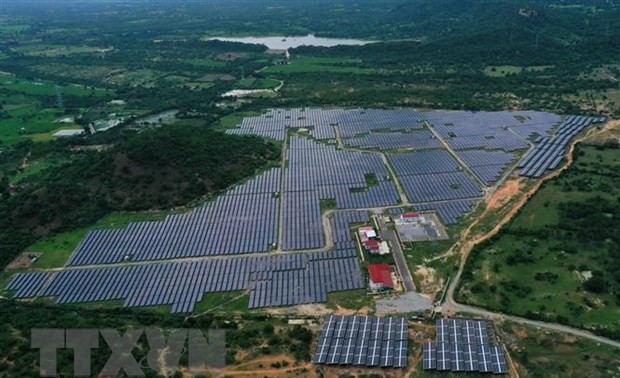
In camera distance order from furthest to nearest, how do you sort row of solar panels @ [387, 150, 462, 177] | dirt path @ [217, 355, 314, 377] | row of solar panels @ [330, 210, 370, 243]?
row of solar panels @ [387, 150, 462, 177] → row of solar panels @ [330, 210, 370, 243] → dirt path @ [217, 355, 314, 377]

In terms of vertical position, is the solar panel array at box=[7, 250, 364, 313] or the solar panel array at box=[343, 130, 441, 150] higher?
the solar panel array at box=[343, 130, 441, 150]

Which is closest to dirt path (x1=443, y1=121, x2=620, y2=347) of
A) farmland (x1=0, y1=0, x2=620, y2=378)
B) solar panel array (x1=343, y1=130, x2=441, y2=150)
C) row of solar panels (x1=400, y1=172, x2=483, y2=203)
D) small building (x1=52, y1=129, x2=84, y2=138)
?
farmland (x1=0, y1=0, x2=620, y2=378)

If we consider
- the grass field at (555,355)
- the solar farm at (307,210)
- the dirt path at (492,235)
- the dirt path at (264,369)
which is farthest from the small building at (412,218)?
the dirt path at (264,369)

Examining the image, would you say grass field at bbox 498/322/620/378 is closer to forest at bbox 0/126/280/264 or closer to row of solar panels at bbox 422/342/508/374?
row of solar panels at bbox 422/342/508/374

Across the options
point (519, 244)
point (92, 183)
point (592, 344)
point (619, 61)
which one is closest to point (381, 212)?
point (519, 244)

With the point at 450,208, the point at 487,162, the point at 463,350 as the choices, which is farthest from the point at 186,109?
the point at 463,350

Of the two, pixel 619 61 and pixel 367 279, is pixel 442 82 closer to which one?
pixel 619 61
